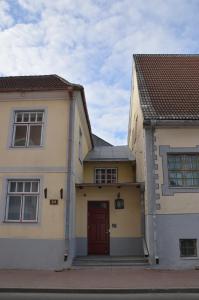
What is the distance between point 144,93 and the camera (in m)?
14.2

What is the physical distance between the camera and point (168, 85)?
15.0m

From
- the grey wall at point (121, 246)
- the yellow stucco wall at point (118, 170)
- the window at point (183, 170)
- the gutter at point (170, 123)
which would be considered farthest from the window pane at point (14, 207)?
the window at point (183, 170)

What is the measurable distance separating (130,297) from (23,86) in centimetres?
953

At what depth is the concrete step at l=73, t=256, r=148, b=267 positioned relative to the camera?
1142 centimetres

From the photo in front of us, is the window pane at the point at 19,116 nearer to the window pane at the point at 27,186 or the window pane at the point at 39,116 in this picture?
the window pane at the point at 39,116

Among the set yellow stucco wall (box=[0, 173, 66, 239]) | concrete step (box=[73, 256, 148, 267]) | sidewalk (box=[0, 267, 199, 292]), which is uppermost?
yellow stucco wall (box=[0, 173, 66, 239])

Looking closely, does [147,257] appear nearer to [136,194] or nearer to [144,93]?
[136,194]

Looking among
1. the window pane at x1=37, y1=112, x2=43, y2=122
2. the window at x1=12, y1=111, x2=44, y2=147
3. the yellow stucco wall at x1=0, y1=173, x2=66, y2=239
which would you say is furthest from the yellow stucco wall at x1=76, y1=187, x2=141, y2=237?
the window pane at x1=37, y1=112, x2=43, y2=122

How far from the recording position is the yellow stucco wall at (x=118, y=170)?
51.2 feet

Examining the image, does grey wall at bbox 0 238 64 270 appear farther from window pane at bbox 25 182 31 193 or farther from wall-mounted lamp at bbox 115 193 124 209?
wall-mounted lamp at bbox 115 193 124 209

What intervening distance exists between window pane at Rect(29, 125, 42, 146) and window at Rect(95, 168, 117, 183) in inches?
174

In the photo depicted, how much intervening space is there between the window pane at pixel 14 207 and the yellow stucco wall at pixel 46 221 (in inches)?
10.1

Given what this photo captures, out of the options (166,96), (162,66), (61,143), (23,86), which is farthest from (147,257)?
(162,66)

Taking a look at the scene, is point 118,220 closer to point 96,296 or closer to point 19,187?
point 19,187
